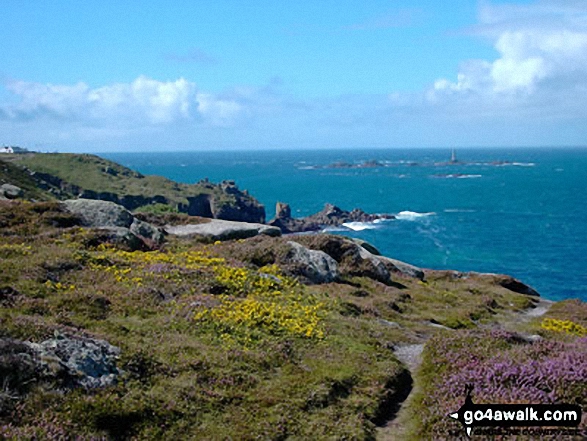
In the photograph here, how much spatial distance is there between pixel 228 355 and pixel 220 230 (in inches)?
1048

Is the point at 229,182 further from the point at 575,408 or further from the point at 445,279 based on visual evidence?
the point at 575,408

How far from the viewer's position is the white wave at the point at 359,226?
486 feet

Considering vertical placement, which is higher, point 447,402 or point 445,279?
point 447,402

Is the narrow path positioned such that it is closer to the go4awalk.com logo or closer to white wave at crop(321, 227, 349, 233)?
the go4awalk.com logo

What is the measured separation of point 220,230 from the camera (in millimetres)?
43156

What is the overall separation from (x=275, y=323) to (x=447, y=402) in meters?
8.04

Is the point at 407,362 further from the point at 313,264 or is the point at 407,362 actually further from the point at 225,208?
the point at 225,208

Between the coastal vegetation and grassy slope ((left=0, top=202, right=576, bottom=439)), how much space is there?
0.05 meters

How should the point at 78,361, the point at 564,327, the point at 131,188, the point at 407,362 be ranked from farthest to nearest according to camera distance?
the point at 131,188 < the point at 564,327 < the point at 407,362 < the point at 78,361

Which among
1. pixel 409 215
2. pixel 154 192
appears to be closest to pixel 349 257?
pixel 409 215

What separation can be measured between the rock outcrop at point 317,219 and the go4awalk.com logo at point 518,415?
136 m

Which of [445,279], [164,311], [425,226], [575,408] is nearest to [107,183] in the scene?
[425,226]

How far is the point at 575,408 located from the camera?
43.7 ft

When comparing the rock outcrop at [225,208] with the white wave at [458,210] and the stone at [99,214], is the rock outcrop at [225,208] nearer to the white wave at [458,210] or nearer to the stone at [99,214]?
the white wave at [458,210]
